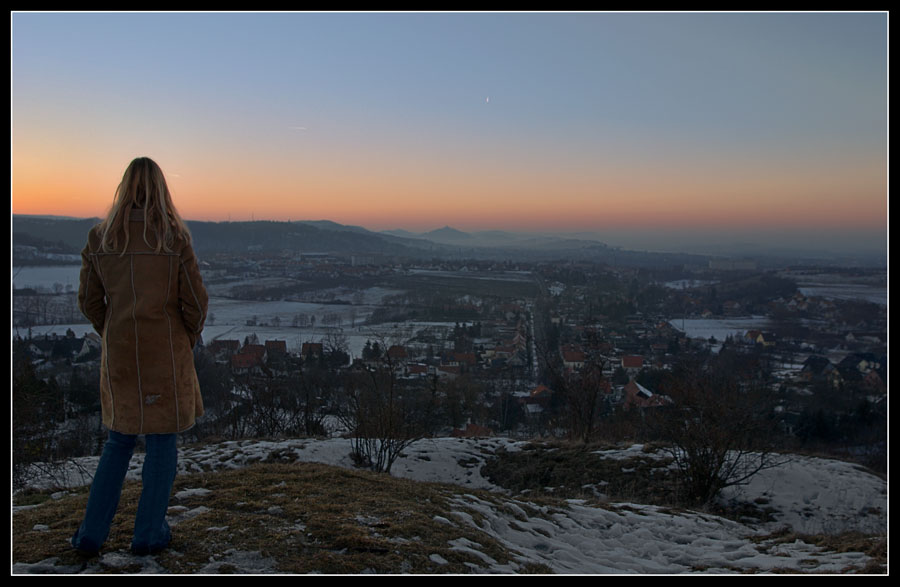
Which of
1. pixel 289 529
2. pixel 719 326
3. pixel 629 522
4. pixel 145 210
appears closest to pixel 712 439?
pixel 629 522

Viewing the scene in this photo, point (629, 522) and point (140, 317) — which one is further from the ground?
point (140, 317)

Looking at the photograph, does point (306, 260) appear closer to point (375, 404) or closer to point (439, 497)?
point (375, 404)

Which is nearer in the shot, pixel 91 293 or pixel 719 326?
pixel 91 293

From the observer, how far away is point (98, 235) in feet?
8.92

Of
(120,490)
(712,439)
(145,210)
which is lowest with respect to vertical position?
(712,439)

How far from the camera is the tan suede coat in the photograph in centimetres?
264

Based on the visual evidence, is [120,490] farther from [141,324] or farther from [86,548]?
[141,324]

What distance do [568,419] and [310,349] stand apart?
403 inches

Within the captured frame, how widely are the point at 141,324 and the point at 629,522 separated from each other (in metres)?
5.08

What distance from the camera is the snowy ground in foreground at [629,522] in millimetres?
4039

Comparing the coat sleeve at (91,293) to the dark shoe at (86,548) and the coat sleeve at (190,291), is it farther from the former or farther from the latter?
the dark shoe at (86,548)

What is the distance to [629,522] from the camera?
5.49 meters

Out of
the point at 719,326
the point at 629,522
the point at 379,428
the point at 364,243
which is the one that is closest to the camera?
the point at 629,522

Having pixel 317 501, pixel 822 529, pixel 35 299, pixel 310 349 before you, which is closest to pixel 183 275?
pixel 317 501
